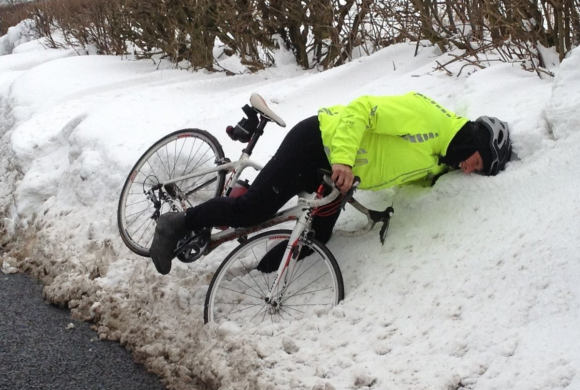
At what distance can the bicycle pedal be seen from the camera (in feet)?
11.2

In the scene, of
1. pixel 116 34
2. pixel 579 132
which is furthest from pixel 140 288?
pixel 116 34

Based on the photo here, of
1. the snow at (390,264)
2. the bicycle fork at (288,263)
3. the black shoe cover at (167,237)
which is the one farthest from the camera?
the black shoe cover at (167,237)

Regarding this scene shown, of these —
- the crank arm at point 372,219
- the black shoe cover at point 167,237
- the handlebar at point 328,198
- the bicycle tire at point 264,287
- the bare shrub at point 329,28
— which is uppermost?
the bare shrub at point 329,28

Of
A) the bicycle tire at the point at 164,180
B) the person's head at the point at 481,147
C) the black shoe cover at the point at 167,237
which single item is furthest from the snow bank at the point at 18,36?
the person's head at the point at 481,147

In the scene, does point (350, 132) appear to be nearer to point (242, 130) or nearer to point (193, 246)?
point (242, 130)

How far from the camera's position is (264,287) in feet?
11.5

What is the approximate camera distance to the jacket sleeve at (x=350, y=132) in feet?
9.57

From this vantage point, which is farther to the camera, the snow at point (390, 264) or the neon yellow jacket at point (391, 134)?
the neon yellow jacket at point (391, 134)

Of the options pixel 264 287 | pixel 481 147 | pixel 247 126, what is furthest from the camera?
pixel 247 126

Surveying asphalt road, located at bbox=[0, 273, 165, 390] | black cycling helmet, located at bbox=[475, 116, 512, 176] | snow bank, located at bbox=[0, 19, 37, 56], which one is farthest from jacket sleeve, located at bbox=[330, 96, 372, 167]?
snow bank, located at bbox=[0, 19, 37, 56]

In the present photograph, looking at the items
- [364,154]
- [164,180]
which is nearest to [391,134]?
[364,154]

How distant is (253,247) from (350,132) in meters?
0.87

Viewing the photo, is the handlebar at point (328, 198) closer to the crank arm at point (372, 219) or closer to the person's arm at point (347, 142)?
the person's arm at point (347, 142)

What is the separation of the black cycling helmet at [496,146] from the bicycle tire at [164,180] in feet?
5.63
